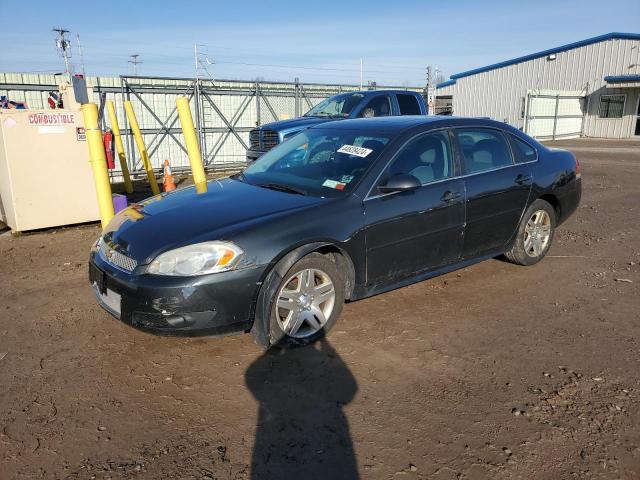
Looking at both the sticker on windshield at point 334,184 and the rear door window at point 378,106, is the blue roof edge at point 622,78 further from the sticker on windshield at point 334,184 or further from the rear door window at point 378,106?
the sticker on windshield at point 334,184

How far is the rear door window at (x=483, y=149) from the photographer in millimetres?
4840

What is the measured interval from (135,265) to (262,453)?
1.52 metres

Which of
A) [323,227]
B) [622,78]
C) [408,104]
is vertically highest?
[622,78]

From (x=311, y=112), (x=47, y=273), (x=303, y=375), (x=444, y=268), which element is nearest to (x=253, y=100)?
(x=311, y=112)

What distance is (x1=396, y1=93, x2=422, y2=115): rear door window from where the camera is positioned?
1163 centimetres

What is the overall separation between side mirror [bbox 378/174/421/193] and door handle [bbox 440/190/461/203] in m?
0.49

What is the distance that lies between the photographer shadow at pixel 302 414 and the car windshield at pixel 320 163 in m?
1.26

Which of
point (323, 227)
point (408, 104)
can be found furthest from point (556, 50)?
point (323, 227)

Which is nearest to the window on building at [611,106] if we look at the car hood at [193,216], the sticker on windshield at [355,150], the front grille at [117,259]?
the sticker on windshield at [355,150]

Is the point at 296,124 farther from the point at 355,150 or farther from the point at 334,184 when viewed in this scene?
the point at 334,184

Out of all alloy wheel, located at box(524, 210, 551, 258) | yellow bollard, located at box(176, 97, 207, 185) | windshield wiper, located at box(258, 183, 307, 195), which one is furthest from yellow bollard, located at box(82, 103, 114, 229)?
alloy wheel, located at box(524, 210, 551, 258)

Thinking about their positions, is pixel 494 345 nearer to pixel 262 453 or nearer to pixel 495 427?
pixel 495 427

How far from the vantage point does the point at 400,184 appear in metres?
4.04

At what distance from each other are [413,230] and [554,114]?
26.2 metres
